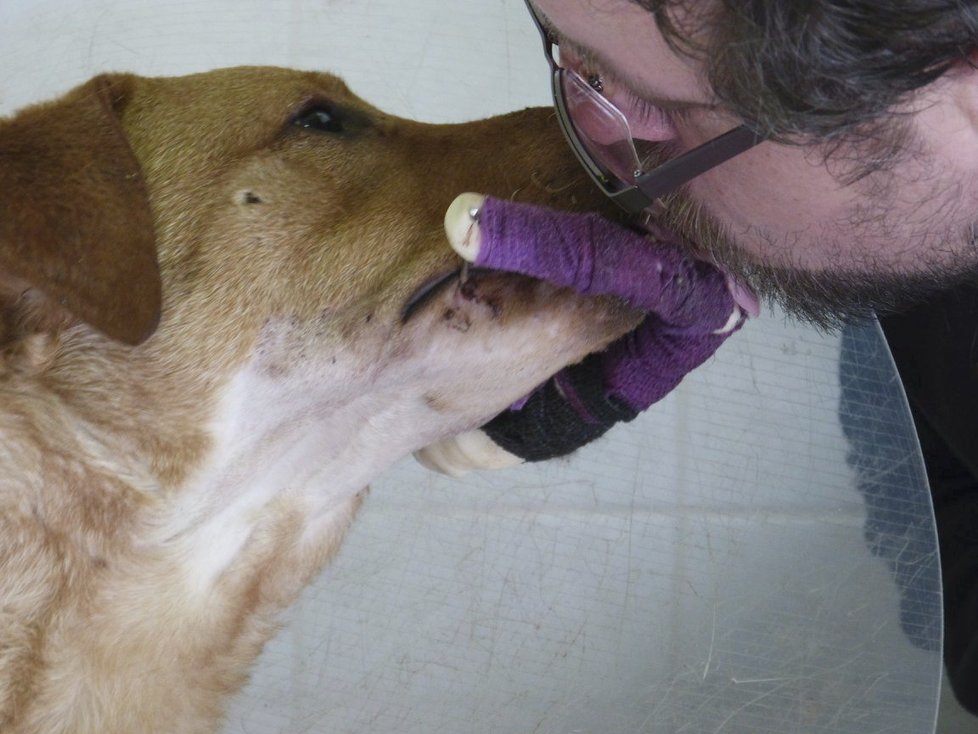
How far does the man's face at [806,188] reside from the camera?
1089 mm

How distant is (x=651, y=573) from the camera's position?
83.3 inches

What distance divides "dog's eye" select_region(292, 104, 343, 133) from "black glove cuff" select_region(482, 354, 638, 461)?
0.50 metres

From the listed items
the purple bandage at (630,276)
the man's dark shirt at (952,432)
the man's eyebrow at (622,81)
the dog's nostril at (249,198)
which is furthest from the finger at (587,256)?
the man's dark shirt at (952,432)

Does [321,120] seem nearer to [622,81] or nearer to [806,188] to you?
[622,81]

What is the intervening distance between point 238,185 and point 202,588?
57 cm

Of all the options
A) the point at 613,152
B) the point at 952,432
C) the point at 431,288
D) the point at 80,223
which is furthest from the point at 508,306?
the point at 952,432

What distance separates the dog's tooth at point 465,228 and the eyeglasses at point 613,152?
198 millimetres

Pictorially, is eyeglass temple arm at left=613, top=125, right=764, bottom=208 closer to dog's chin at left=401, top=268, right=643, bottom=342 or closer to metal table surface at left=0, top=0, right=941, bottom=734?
dog's chin at left=401, top=268, right=643, bottom=342

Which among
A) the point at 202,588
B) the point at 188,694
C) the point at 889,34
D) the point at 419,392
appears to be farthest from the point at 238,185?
the point at 889,34

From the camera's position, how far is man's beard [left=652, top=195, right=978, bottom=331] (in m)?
1.33

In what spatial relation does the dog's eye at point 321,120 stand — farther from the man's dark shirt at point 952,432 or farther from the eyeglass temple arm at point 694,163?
the man's dark shirt at point 952,432

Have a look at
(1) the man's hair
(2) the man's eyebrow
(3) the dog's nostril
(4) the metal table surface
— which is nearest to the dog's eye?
(3) the dog's nostril

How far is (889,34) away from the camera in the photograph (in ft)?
3.00

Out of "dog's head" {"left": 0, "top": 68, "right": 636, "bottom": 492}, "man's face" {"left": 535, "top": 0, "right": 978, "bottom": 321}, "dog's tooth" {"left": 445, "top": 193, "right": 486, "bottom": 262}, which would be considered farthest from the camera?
"dog's head" {"left": 0, "top": 68, "right": 636, "bottom": 492}
